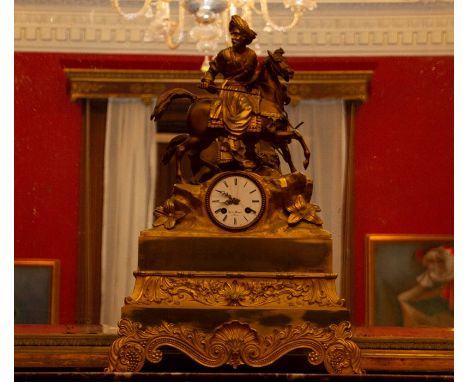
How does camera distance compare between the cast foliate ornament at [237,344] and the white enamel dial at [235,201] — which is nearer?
the cast foliate ornament at [237,344]

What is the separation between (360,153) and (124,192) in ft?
7.71

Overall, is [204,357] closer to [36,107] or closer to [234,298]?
[234,298]

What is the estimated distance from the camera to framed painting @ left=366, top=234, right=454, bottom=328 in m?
10.4

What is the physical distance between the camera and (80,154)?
422 inches

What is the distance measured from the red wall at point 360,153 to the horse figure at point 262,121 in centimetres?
586

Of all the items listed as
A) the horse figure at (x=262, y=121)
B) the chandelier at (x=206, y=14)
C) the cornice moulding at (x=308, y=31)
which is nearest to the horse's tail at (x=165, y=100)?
the horse figure at (x=262, y=121)

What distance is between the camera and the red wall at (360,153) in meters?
10.6

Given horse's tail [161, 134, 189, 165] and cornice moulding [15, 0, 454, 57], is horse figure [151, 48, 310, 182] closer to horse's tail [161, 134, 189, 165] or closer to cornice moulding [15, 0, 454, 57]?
horse's tail [161, 134, 189, 165]

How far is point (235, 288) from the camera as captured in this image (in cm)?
444

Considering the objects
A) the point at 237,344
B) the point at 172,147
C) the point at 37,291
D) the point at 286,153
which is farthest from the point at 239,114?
the point at 37,291

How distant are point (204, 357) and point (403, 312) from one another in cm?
628

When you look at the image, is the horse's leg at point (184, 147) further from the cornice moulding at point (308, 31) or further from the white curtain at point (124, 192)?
the cornice moulding at point (308, 31)

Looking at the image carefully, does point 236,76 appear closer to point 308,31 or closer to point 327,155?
point 327,155

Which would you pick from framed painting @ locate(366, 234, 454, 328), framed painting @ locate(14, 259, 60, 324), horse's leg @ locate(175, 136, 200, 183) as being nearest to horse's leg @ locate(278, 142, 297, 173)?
horse's leg @ locate(175, 136, 200, 183)
